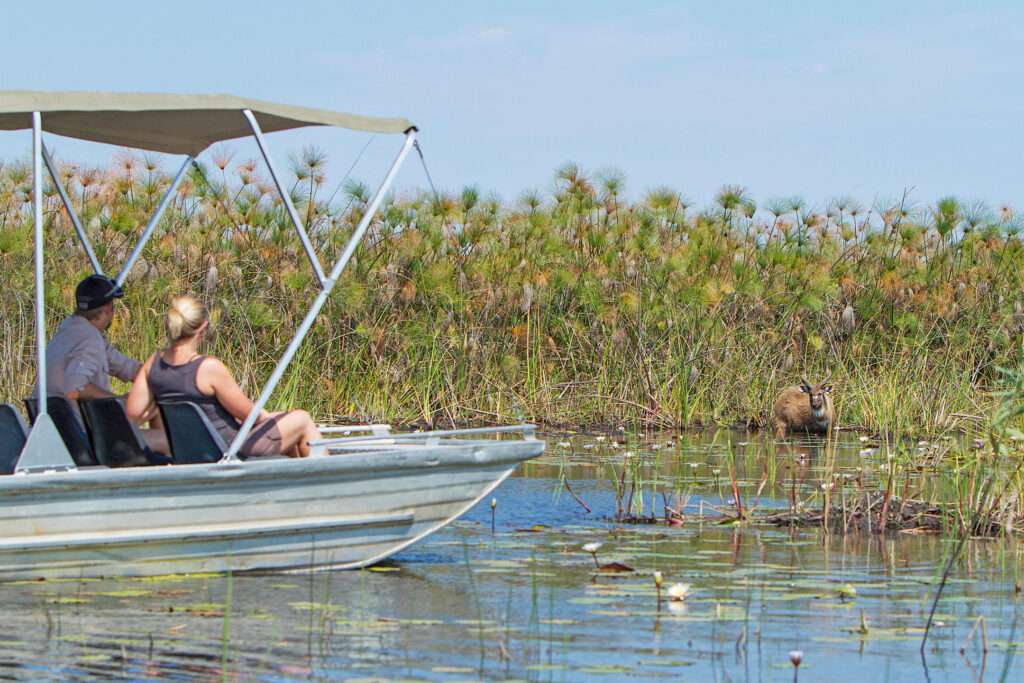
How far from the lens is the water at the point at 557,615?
601cm

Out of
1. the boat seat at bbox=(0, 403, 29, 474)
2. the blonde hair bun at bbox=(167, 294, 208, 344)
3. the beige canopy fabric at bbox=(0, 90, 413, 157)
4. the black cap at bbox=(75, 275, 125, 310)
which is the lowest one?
the boat seat at bbox=(0, 403, 29, 474)

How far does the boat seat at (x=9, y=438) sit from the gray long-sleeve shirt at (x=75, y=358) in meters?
0.31

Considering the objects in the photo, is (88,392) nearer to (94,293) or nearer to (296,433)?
(94,293)

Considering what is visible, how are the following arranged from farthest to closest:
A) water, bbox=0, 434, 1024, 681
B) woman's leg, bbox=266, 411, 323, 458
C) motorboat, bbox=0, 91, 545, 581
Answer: woman's leg, bbox=266, 411, 323, 458, motorboat, bbox=0, 91, 545, 581, water, bbox=0, 434, 1024, 681

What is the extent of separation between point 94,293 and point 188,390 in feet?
3.69

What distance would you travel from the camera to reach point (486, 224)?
18047 mm

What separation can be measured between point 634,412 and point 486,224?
2560 mm

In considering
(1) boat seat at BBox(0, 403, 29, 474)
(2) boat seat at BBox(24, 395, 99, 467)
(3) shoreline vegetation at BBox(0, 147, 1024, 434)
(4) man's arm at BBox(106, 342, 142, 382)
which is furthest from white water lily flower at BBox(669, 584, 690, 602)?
(3) shoreline vegetation at BBox(0, 147, 1024, 434)

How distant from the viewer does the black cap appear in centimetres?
884

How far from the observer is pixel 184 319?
316 inches

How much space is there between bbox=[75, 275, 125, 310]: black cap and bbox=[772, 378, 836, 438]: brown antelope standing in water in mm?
9414

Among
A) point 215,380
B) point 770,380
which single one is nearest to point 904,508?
point 215,380

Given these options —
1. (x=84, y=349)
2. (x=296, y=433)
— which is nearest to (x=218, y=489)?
(x=296, y=433)

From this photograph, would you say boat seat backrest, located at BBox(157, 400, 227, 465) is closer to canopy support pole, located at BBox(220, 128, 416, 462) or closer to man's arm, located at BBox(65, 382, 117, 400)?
canopy support pole, located at BBox(220, 128, 416, 462)
